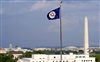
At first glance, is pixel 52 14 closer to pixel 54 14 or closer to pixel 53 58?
pixel 54 14

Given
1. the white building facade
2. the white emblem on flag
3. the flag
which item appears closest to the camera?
the flag

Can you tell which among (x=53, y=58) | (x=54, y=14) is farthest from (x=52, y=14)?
(x=53, y=58)

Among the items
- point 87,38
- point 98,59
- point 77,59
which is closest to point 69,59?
point 77,59

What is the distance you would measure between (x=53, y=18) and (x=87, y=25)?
5997 centimetres

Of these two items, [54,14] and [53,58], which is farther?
[53,58]

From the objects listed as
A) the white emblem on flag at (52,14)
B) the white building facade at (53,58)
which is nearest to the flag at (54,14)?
the white emblem on flag at (52,14)

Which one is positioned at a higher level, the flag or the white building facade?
the flag

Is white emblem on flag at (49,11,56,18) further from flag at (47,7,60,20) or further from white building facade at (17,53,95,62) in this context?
white building facade at (17,53,95,62)

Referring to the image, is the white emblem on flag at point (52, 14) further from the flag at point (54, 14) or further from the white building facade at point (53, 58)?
the white building facade at point (53, 58)

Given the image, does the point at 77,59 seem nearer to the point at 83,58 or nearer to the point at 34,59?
the point at 83,58

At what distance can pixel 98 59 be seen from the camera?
74062 mm

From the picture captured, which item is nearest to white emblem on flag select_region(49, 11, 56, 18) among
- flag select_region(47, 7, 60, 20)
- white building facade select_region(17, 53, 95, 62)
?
flag select_region(47, 7, 60, 20)

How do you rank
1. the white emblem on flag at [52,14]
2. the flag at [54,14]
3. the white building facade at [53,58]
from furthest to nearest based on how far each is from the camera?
the white building facade at [53,58]
the white emblem on flag at [52,14]
the flag at [54,14]

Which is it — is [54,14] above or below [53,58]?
above
